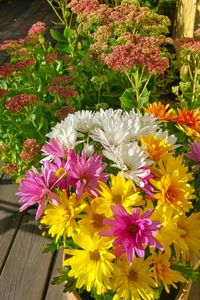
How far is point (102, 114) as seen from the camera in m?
0.78

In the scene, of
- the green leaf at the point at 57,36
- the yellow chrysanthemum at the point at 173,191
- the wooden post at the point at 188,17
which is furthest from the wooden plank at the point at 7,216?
the wooden post at the point at 188,17

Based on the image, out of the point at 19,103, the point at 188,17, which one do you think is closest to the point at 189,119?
the point at 19,103

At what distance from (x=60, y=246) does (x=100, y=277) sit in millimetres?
249

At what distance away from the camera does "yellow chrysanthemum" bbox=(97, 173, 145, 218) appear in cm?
65

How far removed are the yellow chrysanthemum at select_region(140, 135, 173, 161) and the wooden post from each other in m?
1.73

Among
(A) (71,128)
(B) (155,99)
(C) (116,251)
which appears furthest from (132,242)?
(B) (155,99)

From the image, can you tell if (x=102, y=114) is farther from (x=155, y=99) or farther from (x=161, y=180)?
(x=155, y=99)

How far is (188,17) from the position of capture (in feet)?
8.80

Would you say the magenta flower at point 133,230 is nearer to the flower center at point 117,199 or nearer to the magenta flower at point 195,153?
the flower center at point 117,199

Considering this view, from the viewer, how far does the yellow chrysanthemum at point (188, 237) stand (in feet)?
2.23

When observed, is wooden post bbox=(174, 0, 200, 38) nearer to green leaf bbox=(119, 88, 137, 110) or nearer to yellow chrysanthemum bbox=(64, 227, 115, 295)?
green leaf bbox=(119, 88, 137, 110)

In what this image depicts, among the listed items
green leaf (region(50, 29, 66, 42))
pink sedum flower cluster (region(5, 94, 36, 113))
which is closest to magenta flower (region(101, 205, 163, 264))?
pink sedum flower cluster (region(5, 94, 36, 113))

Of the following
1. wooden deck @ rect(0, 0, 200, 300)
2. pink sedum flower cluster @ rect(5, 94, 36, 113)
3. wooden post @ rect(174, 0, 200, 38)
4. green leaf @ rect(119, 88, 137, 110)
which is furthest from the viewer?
wooden post @ rect(174, 0, 200, 38)

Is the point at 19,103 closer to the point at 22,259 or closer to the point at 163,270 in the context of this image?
the point at 22,259
